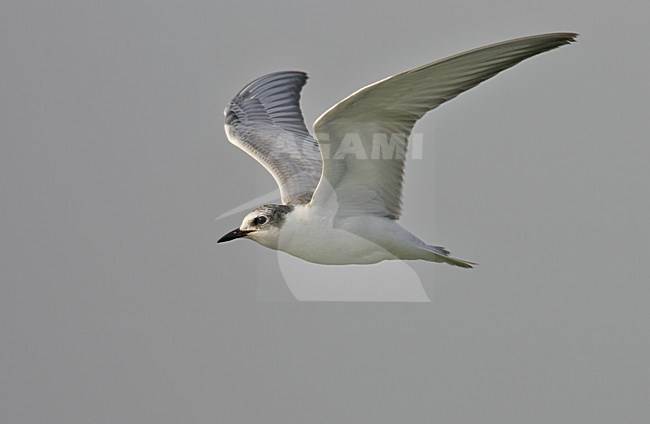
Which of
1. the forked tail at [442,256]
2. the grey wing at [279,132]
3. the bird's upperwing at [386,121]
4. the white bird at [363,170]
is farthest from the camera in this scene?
the grey wing at [279,132]

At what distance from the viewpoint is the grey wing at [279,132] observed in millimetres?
7656

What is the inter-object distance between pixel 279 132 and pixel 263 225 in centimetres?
196

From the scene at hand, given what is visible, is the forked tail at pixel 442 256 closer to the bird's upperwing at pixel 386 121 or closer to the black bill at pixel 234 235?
the bird's upperwing at pixel 386 121

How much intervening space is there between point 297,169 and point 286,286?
0.82m

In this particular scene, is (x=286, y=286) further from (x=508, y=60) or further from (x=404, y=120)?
(x=508, y=60)

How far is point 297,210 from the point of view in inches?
270

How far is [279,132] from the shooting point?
8.70m

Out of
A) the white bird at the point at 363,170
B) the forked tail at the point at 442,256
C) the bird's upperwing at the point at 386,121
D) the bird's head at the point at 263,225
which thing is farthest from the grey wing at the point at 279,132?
the forked tail at the point at 442,256

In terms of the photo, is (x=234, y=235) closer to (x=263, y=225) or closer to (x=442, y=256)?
(x=263, y=225)

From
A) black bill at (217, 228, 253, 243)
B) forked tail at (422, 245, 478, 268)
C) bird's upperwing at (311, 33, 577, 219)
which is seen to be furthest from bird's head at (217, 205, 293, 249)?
forked tail at (422, 245, 478, 268)

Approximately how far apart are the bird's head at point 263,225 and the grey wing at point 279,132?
309 millimetres

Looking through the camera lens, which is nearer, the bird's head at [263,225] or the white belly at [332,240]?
the white belly at [332,240]

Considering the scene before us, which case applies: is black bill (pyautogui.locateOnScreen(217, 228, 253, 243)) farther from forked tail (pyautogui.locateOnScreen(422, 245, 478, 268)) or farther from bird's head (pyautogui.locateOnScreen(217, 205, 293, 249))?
forked tail (pyautogui.locateOnScreen(422, 245, 478, 268))

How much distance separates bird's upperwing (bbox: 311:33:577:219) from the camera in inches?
218
